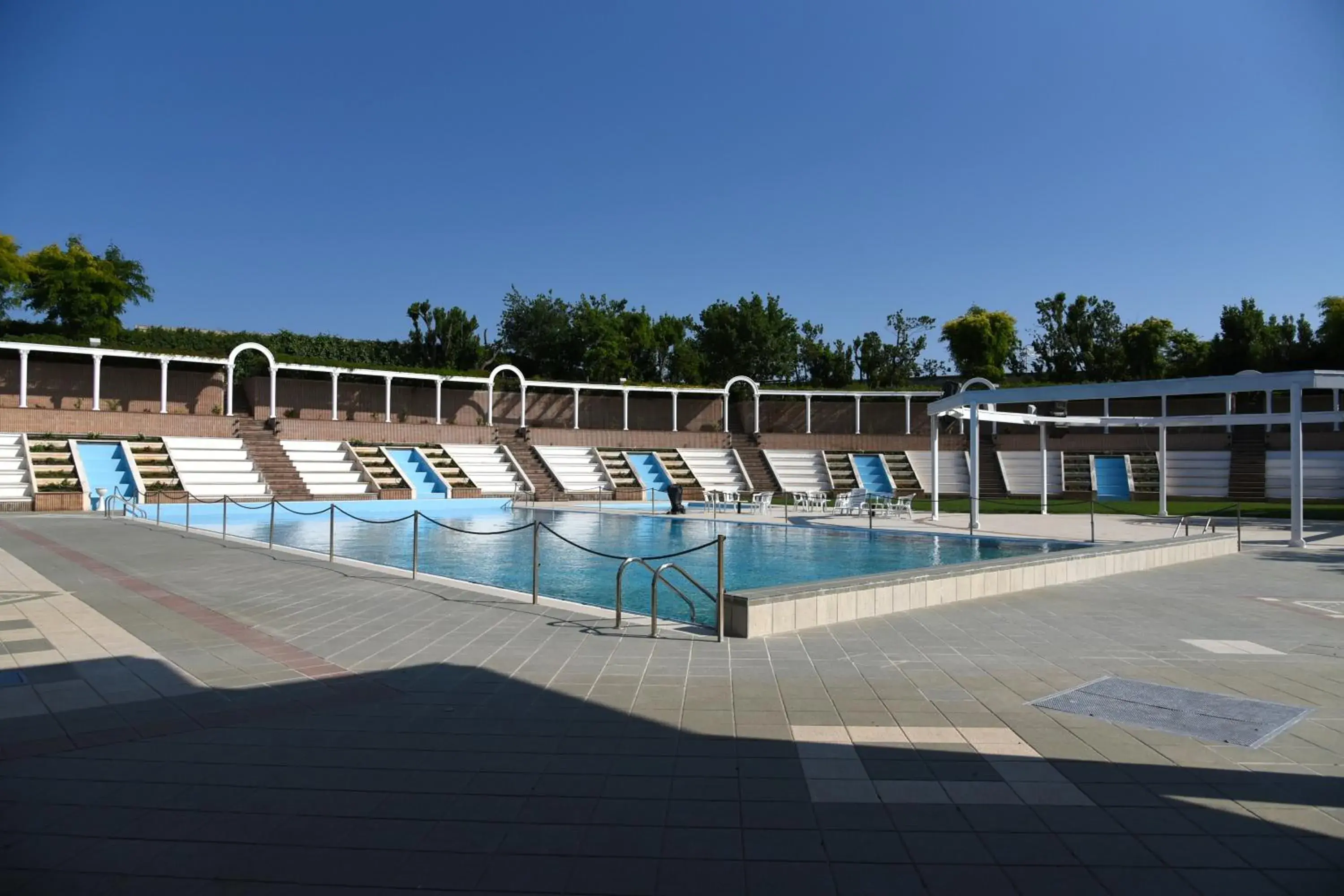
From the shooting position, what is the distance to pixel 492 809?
3.36 m

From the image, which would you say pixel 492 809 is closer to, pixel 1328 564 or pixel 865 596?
pixel 865 596

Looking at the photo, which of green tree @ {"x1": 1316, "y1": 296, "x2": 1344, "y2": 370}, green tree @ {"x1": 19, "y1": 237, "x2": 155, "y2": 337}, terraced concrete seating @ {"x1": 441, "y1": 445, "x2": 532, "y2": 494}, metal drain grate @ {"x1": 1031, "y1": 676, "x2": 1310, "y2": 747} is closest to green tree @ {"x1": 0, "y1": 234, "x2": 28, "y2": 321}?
green tree @ {"x1": 19, "y1": 237, "x2": 155, "y2": 337}

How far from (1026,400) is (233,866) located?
17.2m

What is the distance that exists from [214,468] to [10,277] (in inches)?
863

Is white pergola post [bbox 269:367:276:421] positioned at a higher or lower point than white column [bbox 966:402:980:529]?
higher

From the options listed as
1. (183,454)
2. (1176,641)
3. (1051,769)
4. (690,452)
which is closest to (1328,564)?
(1176,641)

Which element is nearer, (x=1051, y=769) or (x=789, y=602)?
(x=1051, y=769)

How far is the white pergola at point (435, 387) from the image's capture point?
89.8 feet

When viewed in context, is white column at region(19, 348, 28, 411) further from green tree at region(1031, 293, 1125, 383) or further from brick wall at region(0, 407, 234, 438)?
green tree at region(1031, 293, 1125, 383)

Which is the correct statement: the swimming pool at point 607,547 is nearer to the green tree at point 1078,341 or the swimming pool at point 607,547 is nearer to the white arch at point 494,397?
the white arch at point 494,397

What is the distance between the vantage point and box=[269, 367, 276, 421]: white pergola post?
96.0 feet

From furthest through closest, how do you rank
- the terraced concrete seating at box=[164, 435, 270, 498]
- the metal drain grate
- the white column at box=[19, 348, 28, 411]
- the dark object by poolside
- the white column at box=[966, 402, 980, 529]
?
the white column at box=[19, 348, 28, 411] → the terraced concrete seating at box=[164, 435, 270, 498] → the dark object by poolside → the white column at box=[966, 402, 980, 529] → the metal drain grate

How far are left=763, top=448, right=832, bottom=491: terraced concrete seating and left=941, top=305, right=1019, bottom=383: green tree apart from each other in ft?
58.4

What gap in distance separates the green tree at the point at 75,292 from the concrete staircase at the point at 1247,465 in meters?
45.6
